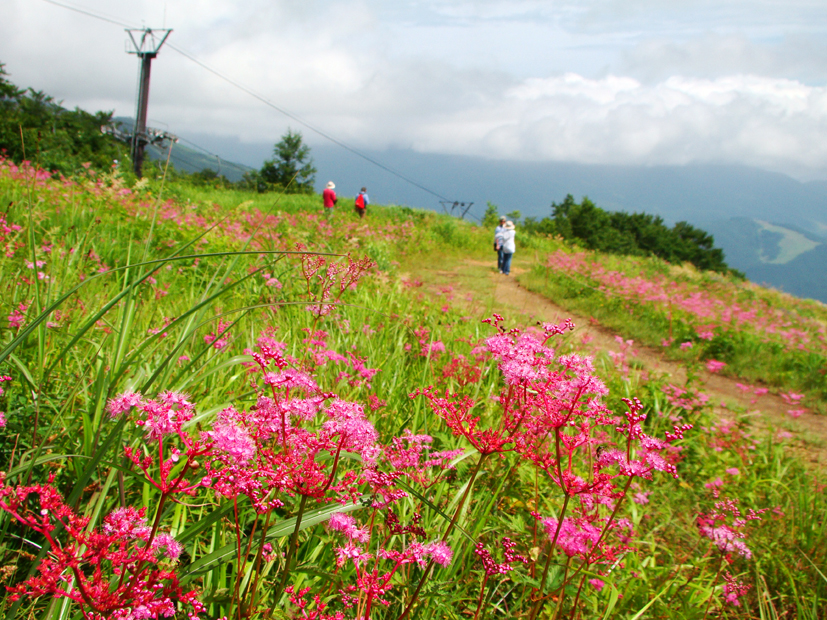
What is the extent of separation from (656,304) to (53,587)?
12695 millimetres

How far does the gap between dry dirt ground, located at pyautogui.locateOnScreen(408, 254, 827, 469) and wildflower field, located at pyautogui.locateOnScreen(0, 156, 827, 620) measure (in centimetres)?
49

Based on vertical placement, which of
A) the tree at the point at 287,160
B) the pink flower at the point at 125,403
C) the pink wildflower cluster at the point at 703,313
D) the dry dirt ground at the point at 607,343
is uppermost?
the tree at the point at 287,160

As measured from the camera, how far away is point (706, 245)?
95.4 meters

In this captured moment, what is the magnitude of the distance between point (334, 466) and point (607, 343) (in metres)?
9.46

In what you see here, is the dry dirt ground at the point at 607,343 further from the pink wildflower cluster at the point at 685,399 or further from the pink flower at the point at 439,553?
the pink flower at the point at 439,553

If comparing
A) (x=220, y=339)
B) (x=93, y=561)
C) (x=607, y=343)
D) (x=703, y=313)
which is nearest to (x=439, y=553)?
(x=93, y=561)

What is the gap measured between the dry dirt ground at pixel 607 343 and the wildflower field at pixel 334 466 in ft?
1.59

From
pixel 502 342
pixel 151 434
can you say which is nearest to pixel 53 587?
pixel 151 434

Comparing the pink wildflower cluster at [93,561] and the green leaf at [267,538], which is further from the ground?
the pink wildflower cluster at [93,561]

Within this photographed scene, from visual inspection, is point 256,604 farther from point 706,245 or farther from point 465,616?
point 706,245

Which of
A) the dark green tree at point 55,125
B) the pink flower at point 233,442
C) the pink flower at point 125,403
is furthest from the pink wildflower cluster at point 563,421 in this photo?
the dark green tree at point 55,125

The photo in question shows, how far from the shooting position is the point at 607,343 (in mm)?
9430

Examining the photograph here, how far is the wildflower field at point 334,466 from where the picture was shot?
102 cm

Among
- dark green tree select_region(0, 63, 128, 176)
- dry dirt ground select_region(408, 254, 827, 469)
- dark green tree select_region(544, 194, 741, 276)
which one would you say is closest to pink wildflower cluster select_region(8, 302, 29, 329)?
dry dirt ground select_region(408, 254, 827, 469)
